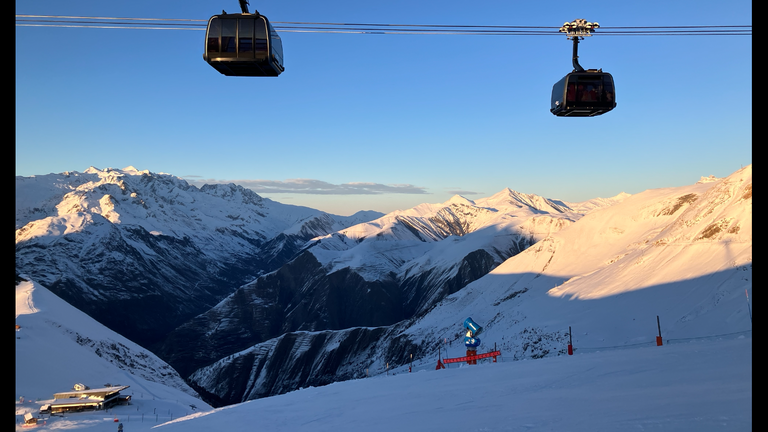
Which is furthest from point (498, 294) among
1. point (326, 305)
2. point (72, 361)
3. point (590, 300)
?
point (326, 305)

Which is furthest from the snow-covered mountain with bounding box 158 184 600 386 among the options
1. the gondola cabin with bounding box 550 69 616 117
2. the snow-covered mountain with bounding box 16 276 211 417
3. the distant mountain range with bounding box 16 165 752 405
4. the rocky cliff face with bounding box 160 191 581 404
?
the gondola cabin with bounding box 550 69 616 117

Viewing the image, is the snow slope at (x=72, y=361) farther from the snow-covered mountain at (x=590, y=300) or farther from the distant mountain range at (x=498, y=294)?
the distant mountain range at (x=498, y=294)

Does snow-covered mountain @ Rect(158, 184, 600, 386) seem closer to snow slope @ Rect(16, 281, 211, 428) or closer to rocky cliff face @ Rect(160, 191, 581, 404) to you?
rocky cliff face @ Rect(160, 191, 581, 404)

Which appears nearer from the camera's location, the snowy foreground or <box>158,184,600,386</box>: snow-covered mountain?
the snowy foreground

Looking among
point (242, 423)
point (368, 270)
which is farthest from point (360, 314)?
point (242, 423)

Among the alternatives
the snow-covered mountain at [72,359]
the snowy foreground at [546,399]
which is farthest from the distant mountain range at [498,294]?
the snow-covered mountain at [72,359]
